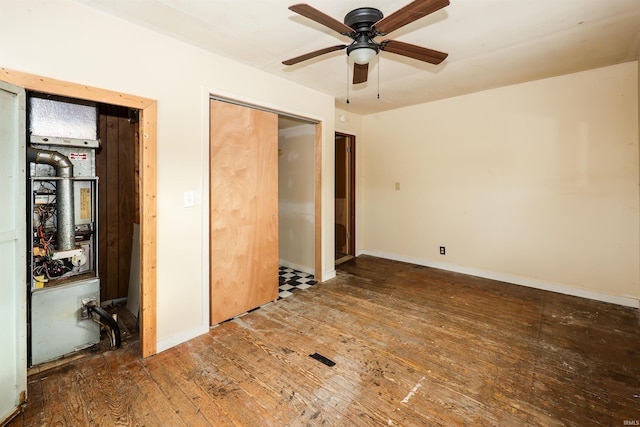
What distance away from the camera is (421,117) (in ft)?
14.8

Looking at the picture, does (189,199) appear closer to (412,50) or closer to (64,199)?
(64,199)

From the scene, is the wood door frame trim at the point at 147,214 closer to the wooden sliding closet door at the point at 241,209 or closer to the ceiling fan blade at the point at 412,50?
the wooden sliding closet door at the point at 241,209

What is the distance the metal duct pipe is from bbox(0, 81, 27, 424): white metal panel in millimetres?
586

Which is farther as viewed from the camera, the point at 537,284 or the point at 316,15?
the point at 537,284

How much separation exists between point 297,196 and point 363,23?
272cm

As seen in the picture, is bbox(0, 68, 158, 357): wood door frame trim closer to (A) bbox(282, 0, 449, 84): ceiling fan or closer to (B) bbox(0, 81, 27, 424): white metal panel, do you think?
(B) bbox(0, 81, 27, 424): white metal panel

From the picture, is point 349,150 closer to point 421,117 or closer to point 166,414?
point 421,117

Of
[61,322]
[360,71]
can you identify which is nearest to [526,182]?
[360,71]

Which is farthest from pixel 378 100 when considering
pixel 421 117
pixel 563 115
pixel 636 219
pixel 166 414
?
pixel 166 414

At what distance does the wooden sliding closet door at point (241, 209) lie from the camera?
2.70m

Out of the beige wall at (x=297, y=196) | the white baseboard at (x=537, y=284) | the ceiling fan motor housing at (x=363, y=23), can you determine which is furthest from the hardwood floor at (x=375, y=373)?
the ceiling fan motor housing at (x=363, y=23)

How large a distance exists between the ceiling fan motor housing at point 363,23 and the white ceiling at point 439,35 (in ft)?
0.22

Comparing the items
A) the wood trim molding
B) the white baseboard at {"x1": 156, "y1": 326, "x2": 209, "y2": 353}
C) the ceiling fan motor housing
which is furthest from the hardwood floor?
the ceiling fan motor housing

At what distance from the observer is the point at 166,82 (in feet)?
7.43
